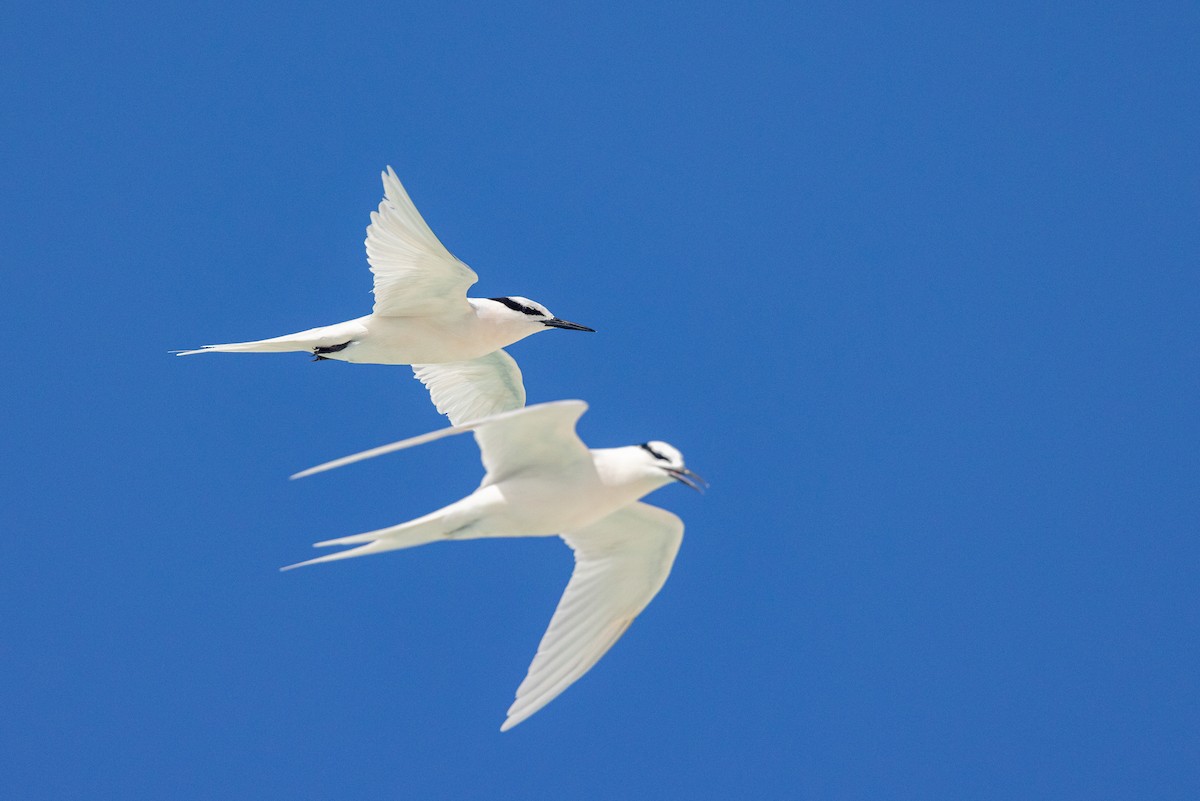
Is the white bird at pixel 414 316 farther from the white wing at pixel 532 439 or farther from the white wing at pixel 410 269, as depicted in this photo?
the white wing at pixel 532 439

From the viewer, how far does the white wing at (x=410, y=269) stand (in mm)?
10586

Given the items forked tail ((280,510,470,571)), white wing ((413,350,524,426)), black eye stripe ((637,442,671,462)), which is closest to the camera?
forked tail ((280,510,470,571))

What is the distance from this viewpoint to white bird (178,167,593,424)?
10.7 meters

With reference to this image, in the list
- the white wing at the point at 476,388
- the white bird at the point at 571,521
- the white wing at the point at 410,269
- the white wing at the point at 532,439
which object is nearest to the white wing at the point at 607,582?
the white bird at the point at 571,521

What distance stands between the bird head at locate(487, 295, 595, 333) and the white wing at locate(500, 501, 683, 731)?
2865mm

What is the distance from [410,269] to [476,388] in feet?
6.79

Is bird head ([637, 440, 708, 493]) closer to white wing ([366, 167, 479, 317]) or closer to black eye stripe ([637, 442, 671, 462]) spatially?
black eye stripe ([637, 442, 671, 462])

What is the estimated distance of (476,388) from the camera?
12727mm

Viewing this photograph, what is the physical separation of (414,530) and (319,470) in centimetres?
133

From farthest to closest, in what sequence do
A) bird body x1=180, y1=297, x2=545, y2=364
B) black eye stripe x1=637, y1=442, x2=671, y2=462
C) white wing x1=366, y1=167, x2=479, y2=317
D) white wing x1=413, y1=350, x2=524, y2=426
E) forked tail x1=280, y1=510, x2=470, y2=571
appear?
white wing x1=413, y1=350, x2=524, y2=426
bird body x1=180, y1=297, x2=545, y2=364
white wing x1=366, y1=167, x2=479, y2=317
black eye stripe x1=637, y1=442, x2=671, y2=462
forked tail x1=280, y1=510, x2=470, y2=571

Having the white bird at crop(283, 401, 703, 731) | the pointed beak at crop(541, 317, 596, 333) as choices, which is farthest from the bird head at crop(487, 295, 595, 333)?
the white bird at crop(283, 401, 703, 731)

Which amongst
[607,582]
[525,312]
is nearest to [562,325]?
[525,312]

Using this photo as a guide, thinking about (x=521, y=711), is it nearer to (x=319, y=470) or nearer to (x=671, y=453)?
(x=671, y=453)

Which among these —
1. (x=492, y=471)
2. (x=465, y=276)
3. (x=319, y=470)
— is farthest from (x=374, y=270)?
(x=319, y=470)
